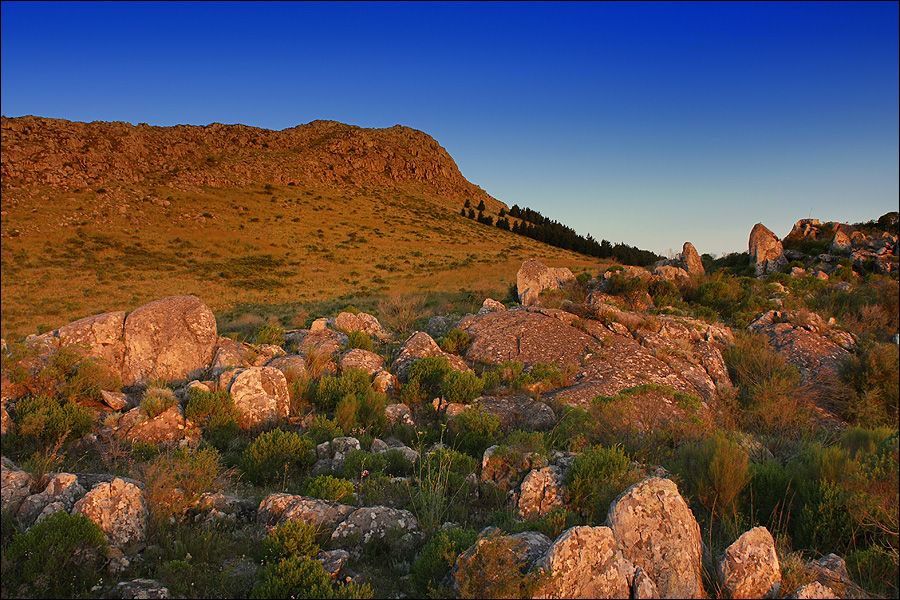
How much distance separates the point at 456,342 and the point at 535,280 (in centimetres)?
835

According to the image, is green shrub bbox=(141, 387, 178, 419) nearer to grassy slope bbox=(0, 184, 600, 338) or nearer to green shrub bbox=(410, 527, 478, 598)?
grassy slope bbox=(0, 184, 600, 338)

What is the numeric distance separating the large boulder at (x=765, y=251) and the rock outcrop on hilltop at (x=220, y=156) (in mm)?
35138

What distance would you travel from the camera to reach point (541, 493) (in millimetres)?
4832

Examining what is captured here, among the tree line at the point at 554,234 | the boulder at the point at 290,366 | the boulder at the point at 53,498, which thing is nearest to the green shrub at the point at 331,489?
the boulder at the point at 53,498

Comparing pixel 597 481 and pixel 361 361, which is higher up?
pixel 597 481

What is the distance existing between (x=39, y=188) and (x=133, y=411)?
1058 inches

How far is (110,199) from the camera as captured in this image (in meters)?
33.5

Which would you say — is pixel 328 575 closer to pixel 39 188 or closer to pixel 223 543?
pixel 223 543

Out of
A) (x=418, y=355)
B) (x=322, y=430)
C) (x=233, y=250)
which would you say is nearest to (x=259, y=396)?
(x=322, y=430)

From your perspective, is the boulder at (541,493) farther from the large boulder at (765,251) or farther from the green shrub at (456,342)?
the large boulder at (765,251)

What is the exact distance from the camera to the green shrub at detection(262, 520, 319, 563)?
366cm

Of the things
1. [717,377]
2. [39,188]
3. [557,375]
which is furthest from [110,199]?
[717,377]

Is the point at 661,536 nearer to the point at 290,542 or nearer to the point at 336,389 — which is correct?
the point at 290,542

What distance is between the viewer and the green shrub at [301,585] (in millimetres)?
3258
